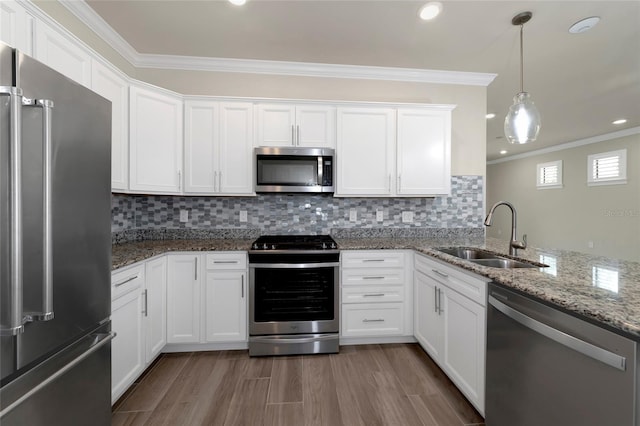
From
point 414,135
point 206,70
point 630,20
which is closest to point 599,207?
point 630,20

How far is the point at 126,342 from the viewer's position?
175 centimetres

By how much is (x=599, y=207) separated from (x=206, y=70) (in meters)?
7.49

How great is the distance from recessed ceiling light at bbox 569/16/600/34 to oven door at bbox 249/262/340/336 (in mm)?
2754

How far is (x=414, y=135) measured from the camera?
2.71 metres

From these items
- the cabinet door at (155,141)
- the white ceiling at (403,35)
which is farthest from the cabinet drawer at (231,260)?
the white ceiling at (403,35)

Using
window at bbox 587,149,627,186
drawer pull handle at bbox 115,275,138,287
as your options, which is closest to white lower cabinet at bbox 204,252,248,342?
drawer pull handle at bbox 115,275,138,287

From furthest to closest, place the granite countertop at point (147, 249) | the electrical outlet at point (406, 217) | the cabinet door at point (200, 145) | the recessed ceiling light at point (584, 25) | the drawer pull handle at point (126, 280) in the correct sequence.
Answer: the electrical outlet at point (406, 217)
the cabinet door at point (200, 145)
the recessed ceiling light at point (584, 25)
the granite countertop at point (147, 249)
the drawer pull handle at point (126, 280)

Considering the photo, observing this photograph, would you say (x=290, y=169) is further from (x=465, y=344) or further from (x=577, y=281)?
(x=577, y=281)

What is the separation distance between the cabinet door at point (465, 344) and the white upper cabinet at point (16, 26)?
9.12 feet

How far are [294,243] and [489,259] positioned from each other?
1576 mm

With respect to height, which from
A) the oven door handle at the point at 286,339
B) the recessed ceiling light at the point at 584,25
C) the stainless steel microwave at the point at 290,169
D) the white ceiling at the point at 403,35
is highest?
the white ceiling at the point at 403,35

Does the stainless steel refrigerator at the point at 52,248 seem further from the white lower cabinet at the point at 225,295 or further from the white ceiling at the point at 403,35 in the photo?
the white ceiling at the point at 403,35

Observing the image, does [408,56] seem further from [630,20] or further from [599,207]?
[599,207]

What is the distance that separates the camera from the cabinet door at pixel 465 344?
154cm
